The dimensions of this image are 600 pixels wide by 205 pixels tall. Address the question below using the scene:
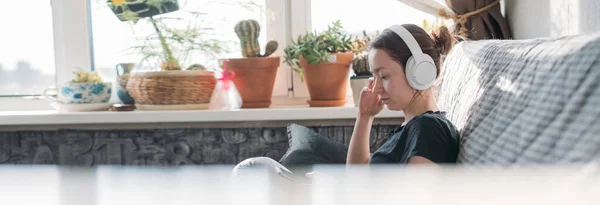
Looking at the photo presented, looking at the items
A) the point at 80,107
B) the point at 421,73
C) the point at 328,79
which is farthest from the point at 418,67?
the point at 80,107

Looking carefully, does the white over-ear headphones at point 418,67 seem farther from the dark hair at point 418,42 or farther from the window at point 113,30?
the window at point 113,30

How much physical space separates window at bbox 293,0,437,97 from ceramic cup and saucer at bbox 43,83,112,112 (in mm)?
726

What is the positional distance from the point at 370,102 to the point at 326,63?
1.98 feet

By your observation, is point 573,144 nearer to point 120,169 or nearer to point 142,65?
point 120,169

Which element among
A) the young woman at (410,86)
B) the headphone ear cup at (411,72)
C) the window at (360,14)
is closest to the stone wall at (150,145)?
the window at (360,14)

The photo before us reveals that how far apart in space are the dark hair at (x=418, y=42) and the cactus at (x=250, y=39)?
804 millimetres

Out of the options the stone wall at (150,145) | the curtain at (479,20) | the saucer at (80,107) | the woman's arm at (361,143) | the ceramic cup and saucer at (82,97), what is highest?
the curtain at (479,20)

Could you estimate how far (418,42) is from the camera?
1240mm

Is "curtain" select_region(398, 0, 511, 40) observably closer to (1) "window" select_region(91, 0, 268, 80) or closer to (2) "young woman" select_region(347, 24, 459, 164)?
(2) "young woman" select_region(347, 24, 459, 164)

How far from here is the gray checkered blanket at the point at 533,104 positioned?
0.55 meters

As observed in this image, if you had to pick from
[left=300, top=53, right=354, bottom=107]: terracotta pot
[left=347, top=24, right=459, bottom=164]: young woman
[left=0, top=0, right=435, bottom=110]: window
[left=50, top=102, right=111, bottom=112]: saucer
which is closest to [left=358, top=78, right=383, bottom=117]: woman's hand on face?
[left=347, top=24, right=459, bottom=164]: young woman

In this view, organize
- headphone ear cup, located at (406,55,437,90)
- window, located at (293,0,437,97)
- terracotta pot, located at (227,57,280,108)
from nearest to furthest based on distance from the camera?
headphone ear cup, located at (406,55,437,90) → terracotta pot, located at (227,57,280,108) → window, located at (293,0,437,97)

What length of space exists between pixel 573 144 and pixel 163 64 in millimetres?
1712

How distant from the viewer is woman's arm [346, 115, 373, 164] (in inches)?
55.8
